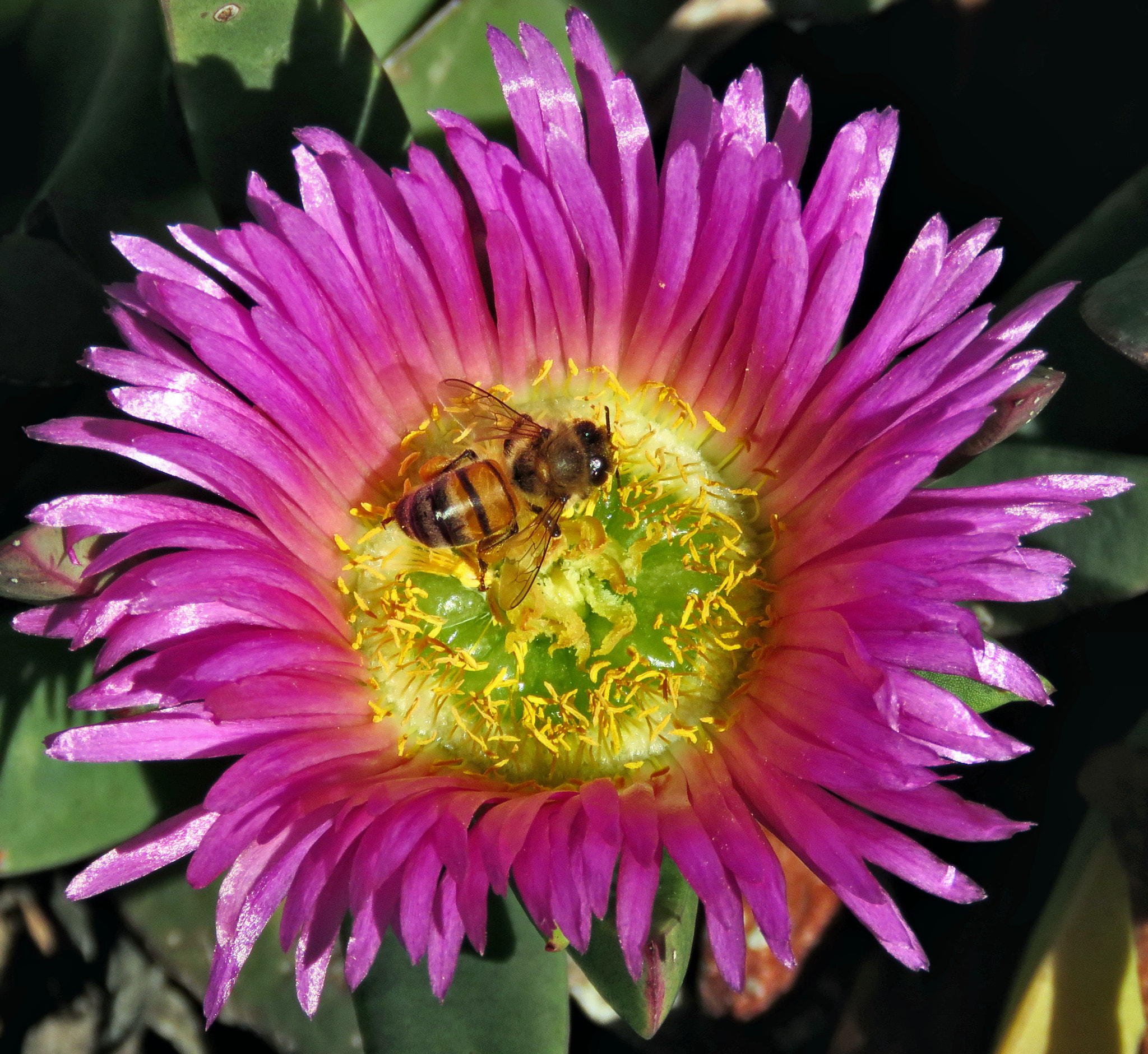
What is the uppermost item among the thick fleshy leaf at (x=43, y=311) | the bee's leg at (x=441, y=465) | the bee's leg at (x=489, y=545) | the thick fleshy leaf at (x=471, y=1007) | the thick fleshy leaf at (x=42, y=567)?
the thick fleshy leaf at (x=43, y=311)

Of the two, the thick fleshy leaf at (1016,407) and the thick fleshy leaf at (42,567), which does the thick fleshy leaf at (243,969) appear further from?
the thick fleshy leaf at (1016,407)

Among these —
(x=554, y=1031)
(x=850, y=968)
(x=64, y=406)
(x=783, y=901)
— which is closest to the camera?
(x=783, y=901)

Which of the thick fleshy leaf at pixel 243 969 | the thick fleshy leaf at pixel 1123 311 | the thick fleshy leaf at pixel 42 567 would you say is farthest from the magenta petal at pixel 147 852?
the thick fleshy leaf at pixel 1123 311

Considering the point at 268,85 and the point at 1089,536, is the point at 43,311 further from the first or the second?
the point at 1089,536

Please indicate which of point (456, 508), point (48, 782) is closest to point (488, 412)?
point (456, 508)

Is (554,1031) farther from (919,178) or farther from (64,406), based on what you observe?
(919,178)

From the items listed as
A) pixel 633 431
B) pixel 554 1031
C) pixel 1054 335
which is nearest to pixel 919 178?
pixel 1054 335
